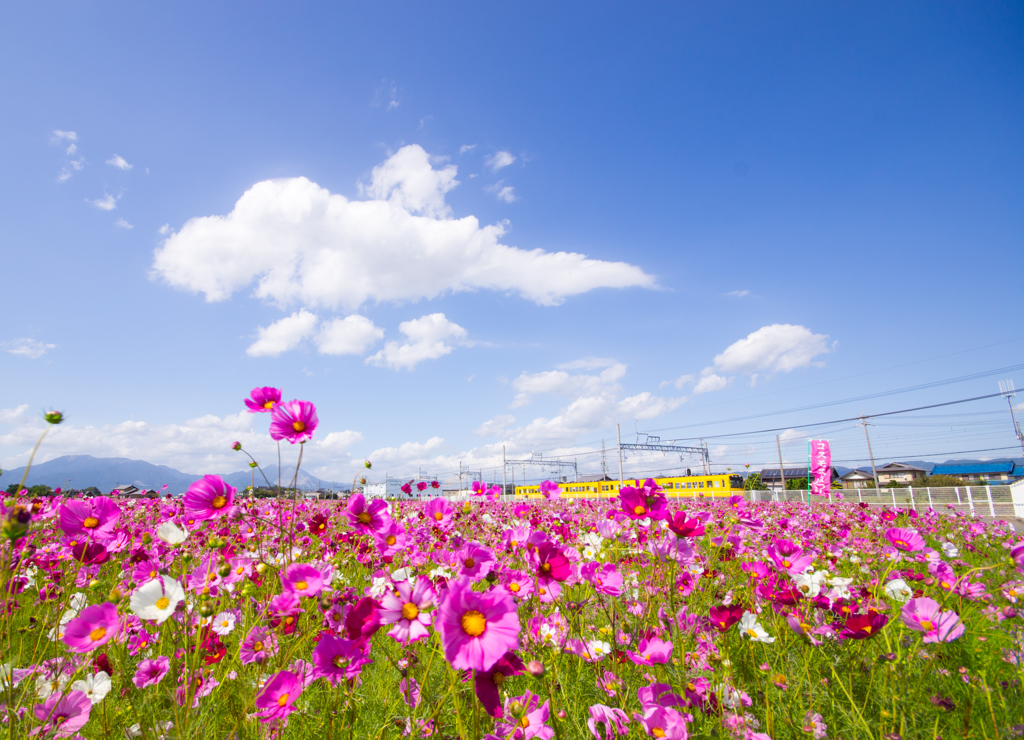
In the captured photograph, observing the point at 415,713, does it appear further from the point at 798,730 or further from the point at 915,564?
the point at 915,564

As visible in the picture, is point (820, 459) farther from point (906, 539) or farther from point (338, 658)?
point (338, 658)

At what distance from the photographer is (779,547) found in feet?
6.31

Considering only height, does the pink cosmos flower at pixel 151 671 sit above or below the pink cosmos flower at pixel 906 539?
below

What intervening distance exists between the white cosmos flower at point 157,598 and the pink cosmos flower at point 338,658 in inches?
17.5

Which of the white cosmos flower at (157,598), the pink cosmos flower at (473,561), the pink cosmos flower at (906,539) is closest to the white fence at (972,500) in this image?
the pink cosmos flower at (906,539)

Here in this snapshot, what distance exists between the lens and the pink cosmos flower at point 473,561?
1.09 m

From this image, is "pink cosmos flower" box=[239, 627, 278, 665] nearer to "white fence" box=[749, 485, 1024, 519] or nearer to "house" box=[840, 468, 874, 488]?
"white fence" box=[749, 485, 1024, 519]

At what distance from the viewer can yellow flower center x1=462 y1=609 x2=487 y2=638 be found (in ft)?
2.50

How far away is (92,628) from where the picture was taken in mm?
1236

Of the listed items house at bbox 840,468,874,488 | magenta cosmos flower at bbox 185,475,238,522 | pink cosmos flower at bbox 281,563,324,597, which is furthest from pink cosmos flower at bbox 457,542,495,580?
house at bbox 840,468,874,488

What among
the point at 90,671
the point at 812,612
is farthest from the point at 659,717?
the point at 90,671

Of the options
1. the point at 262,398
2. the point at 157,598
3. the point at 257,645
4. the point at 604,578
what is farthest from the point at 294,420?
the point at 604,578

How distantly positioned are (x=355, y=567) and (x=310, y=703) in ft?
4.02

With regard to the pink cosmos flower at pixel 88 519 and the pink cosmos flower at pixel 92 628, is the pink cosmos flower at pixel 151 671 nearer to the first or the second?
the pink cosmos flower at pixel 92 628
